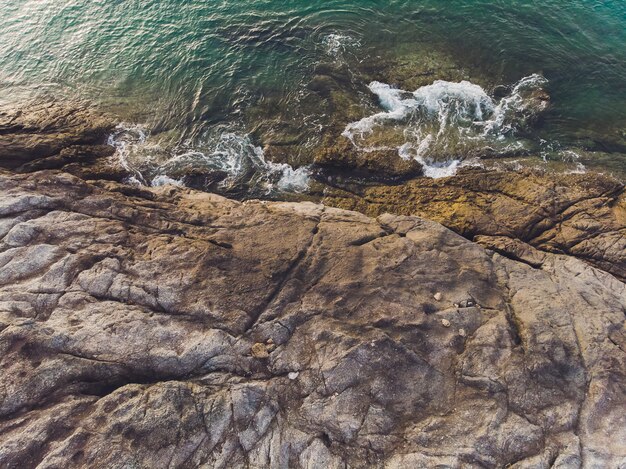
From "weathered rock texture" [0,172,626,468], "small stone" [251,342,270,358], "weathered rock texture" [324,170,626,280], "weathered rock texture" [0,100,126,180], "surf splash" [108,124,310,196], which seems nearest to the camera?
"weathered rock texture" [0,172,626,468]

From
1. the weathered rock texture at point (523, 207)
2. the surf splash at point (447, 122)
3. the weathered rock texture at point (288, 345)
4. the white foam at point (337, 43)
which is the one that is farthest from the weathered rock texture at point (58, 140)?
the white foam at point (337, 43)

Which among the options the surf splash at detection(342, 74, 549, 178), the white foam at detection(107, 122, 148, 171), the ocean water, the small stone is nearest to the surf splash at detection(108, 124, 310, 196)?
the white foam at detection(107, 122, 148, 171)

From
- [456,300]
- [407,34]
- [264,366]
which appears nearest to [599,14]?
[407,34]

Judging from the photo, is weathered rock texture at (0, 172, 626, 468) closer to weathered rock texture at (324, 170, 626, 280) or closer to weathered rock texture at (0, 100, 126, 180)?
weathered rock texture at (324, 170, 626, 280)

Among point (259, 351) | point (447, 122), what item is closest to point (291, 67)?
point (447, 122)

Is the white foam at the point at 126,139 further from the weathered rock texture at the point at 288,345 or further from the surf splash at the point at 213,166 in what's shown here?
the weathered rock texture at the point at 288,345

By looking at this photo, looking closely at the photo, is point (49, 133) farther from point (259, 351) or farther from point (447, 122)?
point (447, 122)

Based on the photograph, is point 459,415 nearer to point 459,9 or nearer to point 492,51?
point 492,51
